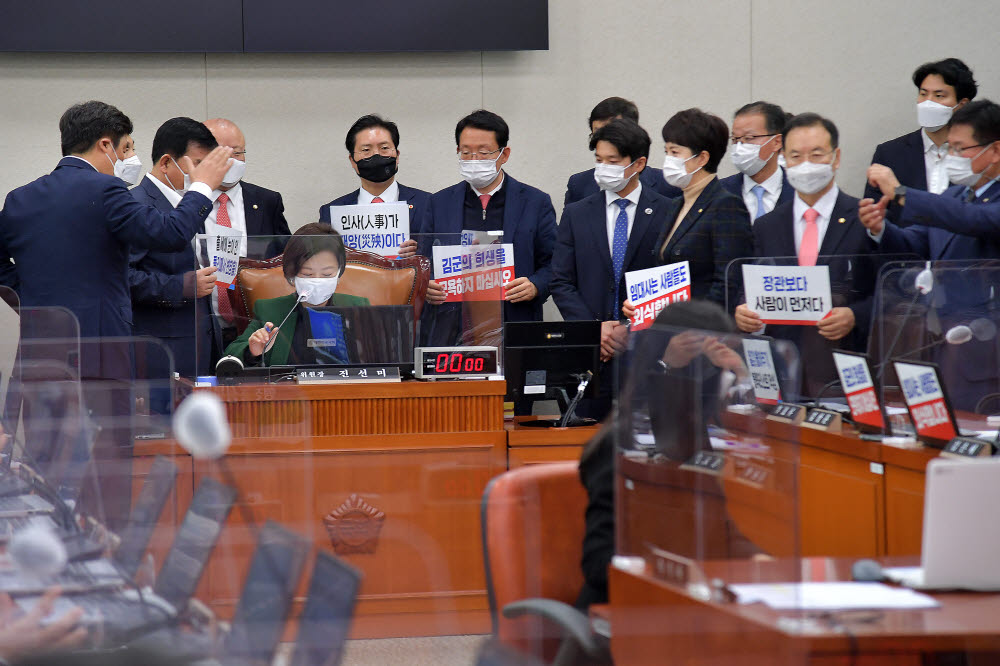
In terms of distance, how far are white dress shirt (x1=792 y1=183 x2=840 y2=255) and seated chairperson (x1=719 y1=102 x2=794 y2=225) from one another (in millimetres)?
596

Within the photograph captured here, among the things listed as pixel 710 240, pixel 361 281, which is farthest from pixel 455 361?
pixel 710 240

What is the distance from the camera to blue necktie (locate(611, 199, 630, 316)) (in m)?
4.55

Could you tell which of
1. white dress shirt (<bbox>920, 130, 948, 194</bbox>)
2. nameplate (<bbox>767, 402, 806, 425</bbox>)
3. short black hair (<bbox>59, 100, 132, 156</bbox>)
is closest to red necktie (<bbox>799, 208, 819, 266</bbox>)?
white dress shirt (<bbox>920, 130, 948, 194</bbox>)

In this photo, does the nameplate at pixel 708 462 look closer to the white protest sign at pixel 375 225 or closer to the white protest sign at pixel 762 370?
the white protest sign at pixel 762 370

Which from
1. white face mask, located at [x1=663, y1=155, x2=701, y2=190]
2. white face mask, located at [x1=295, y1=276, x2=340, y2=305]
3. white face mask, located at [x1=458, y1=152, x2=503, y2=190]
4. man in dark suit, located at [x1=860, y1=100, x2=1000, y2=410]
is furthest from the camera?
white face mask, located at [x1=458, y1=152, x2=503, y2=190]

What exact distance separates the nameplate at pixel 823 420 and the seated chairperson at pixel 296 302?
1571 mm

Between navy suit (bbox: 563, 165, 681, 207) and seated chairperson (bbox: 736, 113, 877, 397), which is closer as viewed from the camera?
seated chairperson (bbox: 736, 113, 877, 397)

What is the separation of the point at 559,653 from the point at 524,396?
1761 millimetres

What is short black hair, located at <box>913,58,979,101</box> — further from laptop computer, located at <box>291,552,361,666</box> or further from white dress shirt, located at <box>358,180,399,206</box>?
laptop computer, located at <box>291,552,361,666</box>

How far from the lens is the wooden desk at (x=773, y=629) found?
5.79 ft

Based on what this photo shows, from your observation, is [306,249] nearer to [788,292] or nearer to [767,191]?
[788,292]

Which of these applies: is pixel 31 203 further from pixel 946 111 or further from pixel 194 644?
pixel 946 111

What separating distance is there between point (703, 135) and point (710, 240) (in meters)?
0.44

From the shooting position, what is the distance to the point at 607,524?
90.8 inches
